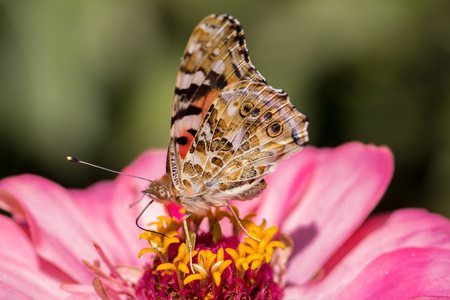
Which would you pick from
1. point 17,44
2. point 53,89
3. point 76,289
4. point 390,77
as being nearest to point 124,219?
point 76,289

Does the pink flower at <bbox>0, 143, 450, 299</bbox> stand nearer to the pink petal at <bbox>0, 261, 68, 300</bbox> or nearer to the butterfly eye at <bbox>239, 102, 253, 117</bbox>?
the pink petal at <bbox>0, 261, 68, 300</bbox>

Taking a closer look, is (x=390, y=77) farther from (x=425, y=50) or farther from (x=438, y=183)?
(x=438, y=183)

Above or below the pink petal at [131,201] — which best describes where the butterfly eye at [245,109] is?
above

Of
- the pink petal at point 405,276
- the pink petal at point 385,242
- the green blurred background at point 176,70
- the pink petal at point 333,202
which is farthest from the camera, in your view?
the green blurred background at point 176,70

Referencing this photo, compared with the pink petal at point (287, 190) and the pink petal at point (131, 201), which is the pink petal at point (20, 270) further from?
the pink petal at point (287, 190)

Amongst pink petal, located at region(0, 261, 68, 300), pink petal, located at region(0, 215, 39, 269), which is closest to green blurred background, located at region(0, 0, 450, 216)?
pink petal, located at region(0, 215, 39, 269)

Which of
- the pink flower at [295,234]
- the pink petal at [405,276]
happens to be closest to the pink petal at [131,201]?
the pink flower at [295,234]

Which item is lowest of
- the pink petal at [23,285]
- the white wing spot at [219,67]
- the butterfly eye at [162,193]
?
the pink petal at [23,285]

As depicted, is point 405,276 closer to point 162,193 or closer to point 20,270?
point 162,193
